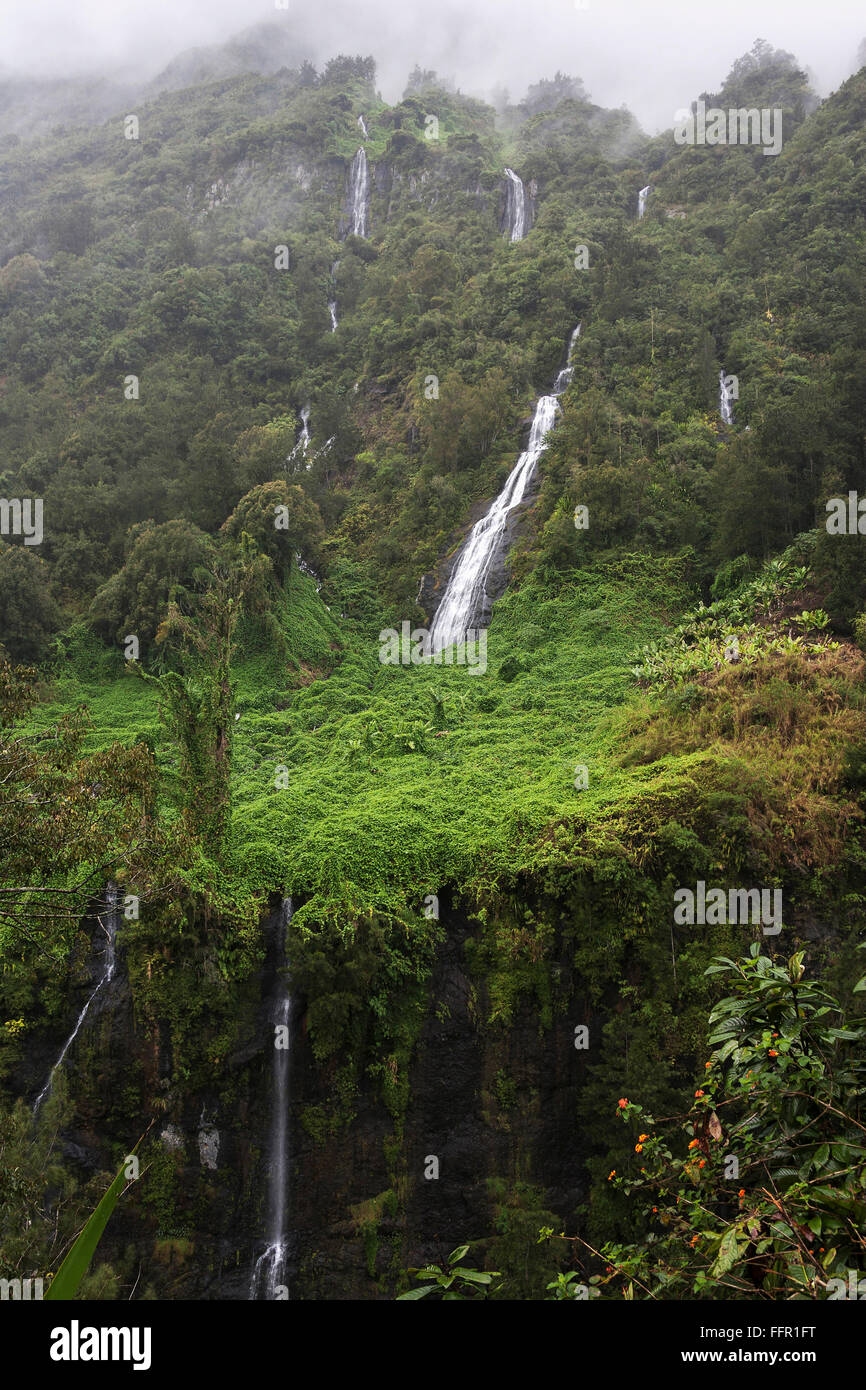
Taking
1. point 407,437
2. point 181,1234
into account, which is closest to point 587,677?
point 181,1234

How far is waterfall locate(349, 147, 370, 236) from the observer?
2264 inches

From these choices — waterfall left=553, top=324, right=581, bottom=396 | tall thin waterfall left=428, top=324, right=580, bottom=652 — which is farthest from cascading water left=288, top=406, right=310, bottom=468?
waterfall left=553, top=324, right=581, bottom=396

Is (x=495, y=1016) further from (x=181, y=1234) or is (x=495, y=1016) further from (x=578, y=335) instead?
(x=578, y=335)

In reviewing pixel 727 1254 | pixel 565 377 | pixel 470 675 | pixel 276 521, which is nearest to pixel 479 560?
pixel 470 675

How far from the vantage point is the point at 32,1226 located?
8414 millimetres

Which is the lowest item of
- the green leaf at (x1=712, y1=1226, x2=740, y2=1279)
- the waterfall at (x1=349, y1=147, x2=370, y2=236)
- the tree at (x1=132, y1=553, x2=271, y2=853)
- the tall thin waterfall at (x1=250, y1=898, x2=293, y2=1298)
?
the tall thin waterfall at (x1=250, y1=898, x2=293, y2=1298)

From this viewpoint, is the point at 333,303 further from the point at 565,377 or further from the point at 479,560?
the point at 479,560

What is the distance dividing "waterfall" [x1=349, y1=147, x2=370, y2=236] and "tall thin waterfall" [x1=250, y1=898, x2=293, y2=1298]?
54782 mm

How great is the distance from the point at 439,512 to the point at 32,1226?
24.4 metres

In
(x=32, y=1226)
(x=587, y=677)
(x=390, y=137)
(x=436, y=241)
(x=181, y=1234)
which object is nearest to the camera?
(x=32, y=1226)

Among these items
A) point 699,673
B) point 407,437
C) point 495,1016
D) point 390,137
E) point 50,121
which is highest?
point 50,121

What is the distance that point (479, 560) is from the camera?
27078 millimetres

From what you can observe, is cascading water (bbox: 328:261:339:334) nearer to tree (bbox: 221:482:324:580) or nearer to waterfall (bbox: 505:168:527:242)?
waterfall (bbox: 505:168:527:242)

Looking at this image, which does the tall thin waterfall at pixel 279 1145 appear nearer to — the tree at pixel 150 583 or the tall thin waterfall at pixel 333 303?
the tree at pixel 150 583
